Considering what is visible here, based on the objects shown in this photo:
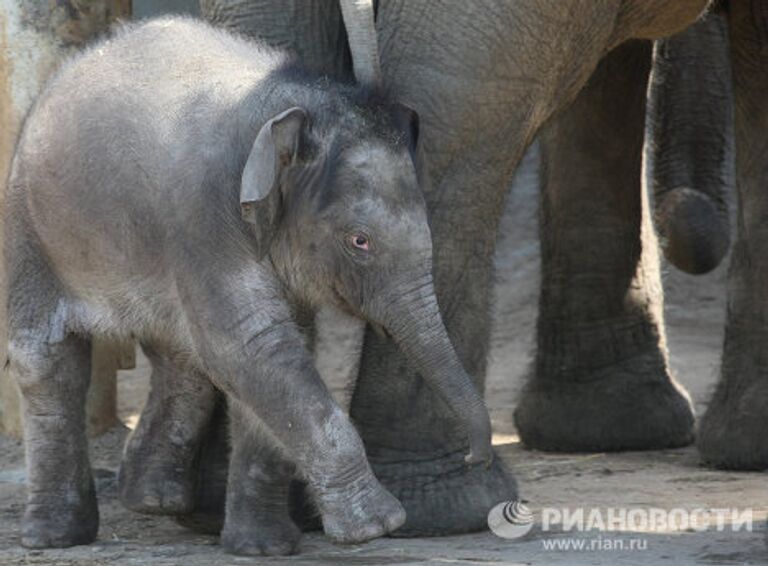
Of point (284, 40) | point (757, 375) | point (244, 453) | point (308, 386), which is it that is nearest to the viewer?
point (308, 386)

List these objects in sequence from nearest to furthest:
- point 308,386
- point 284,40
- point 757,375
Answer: point 308,386, point 284,40, point 757,375

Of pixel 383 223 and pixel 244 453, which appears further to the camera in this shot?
pixel 244 453

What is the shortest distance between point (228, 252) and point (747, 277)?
212cm

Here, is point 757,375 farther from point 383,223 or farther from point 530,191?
point 530,191

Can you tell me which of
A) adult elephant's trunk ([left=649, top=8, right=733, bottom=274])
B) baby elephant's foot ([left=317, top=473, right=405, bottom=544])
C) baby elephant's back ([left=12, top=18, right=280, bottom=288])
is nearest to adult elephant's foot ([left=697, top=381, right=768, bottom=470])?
adult elephant's trunk ([left=649, top=8, right=733, bottom=274])

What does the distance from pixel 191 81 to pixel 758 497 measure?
1.80 meters

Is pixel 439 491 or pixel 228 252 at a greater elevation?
pixel 228 252

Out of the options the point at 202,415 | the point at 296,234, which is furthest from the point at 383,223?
the point at 202,415

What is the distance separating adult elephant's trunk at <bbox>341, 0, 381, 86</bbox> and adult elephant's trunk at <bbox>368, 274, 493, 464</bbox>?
0.44 m

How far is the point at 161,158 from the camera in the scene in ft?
15.8

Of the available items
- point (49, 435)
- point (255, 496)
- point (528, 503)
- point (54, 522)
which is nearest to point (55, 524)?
point (54, 522)

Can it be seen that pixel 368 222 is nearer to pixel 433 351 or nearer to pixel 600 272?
pixel 433 351

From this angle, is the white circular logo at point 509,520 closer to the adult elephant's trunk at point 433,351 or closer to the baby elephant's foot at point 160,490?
the adult elephant's trunk at point 433,351

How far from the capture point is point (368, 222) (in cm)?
464
